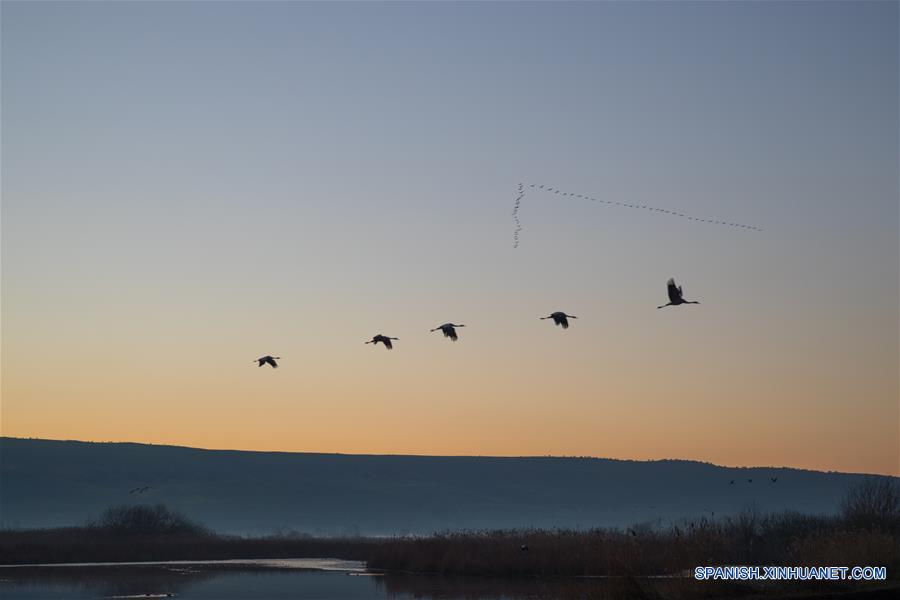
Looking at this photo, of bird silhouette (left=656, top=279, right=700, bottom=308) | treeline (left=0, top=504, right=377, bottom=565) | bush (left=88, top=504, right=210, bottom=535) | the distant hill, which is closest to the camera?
bird silhouette (left=656, top=279, right=700, bottom=308)

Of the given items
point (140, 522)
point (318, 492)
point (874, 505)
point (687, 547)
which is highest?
point (318, 492)

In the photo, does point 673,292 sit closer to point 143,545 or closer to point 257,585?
point 257,585

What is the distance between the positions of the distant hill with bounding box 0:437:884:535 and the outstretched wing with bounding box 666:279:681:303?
119192mm

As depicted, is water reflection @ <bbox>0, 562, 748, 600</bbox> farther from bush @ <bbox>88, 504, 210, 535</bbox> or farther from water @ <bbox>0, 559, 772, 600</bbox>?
bush @ <bbox>88, 504, 210, 535</bbox>

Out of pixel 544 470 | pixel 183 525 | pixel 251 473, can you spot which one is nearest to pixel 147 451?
pixel 251 473

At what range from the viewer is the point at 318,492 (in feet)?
584

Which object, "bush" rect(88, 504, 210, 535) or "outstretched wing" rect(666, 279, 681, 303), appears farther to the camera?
"bush" rect(88, 504, 210, 535)

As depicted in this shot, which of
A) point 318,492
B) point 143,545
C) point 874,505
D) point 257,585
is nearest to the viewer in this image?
point 874,505

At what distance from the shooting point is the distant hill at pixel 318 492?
6344 inches

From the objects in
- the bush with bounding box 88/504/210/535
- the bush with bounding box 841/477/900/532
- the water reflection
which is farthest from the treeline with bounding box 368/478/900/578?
the bush with bounding box 88/504/210/535

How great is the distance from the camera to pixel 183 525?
264 feet

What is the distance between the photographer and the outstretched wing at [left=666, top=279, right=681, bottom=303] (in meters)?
33.5

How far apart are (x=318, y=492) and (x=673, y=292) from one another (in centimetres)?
14861

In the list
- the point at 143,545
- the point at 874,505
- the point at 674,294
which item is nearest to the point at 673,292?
the point at 674,294
